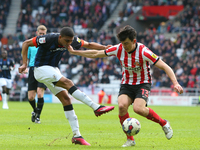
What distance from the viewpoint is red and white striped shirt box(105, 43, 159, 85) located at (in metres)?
6.41

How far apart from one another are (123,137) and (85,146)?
151 cm

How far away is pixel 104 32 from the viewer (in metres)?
30.2

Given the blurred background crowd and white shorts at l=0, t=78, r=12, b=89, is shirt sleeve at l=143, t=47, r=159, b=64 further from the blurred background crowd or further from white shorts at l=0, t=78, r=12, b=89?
the blurred background crowd

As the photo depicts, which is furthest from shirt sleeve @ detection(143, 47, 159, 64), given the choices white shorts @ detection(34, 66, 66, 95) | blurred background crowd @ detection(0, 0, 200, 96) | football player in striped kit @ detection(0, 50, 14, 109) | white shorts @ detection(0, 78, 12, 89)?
blurred background crowd @ detection(0, 0, 200, 96)

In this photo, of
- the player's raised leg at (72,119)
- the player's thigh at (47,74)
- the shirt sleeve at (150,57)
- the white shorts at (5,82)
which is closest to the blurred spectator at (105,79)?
the white shorts at (5,82)

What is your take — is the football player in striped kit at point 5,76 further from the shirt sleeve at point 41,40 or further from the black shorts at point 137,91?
the black shorts at point 137,91

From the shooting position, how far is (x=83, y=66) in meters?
28.1

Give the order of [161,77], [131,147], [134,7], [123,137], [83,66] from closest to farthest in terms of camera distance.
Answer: [131,147]
[123,137]
[161,77]
[83,66]
[134,7]

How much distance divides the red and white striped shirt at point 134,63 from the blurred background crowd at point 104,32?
1818 centimetres

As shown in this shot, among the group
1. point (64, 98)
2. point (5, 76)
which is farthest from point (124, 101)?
point (5, 76)

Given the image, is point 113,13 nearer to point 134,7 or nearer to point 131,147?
point 134,7

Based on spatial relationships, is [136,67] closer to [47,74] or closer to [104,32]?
[47,74]

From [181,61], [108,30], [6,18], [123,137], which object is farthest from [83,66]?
[123,137]

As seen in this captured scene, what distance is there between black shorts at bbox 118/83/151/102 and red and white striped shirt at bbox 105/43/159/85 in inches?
2.9
